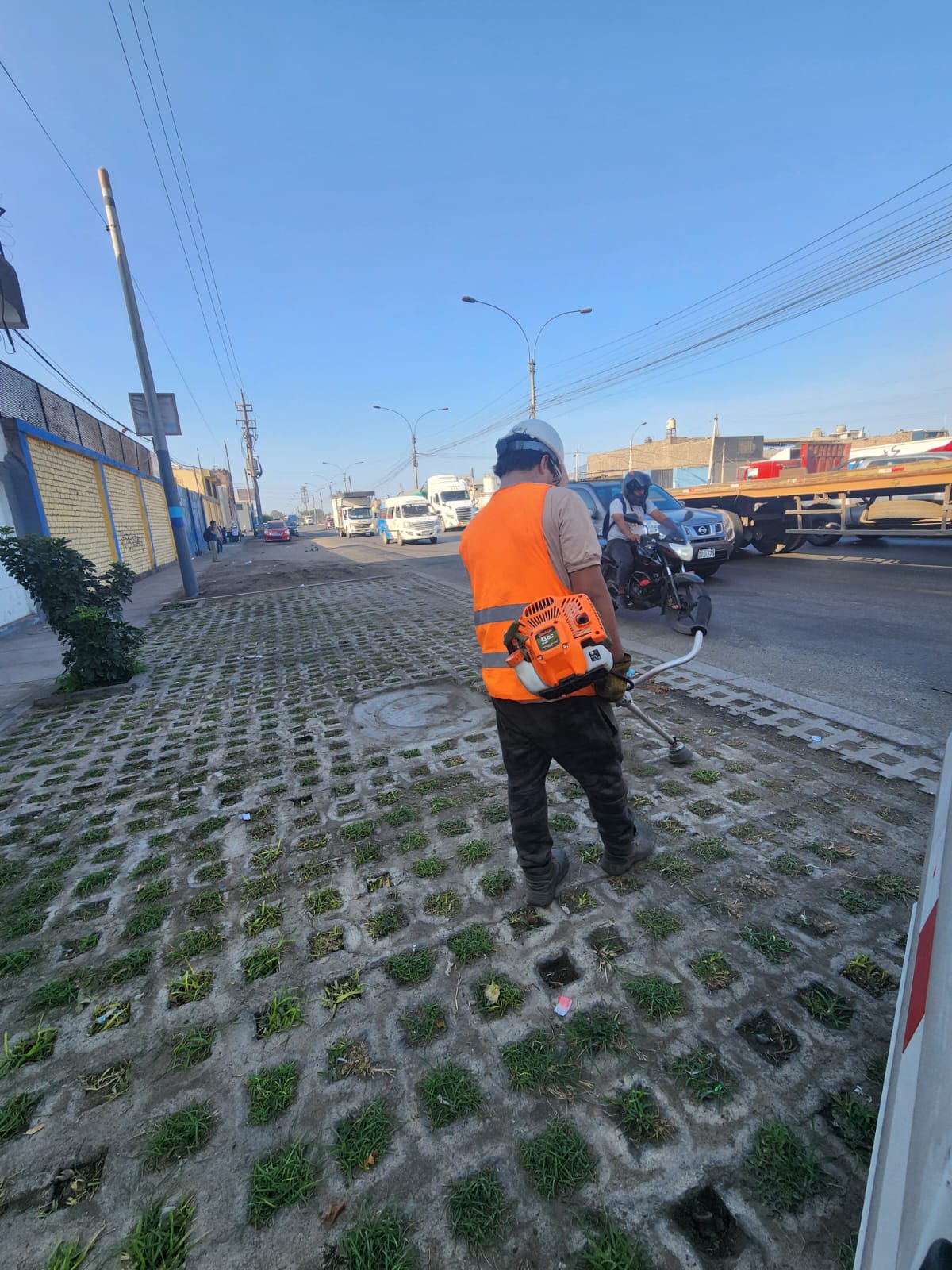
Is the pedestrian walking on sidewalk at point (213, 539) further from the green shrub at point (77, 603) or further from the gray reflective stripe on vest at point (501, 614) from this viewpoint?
the gray reflective stripe on vest at point (501, 614)

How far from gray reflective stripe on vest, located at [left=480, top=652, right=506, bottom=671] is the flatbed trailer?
9346mm

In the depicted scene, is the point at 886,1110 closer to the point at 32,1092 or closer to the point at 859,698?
the point at 32,1092

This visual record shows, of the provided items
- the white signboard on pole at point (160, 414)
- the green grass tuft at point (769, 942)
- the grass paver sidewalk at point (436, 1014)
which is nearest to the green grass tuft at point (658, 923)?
the grass paver sidewalk at point (436, 1014)

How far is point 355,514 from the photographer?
37719mm

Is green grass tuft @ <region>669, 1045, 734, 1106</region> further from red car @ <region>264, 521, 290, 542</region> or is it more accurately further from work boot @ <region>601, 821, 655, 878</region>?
red car @ <region>264, 521, 290, 542</region>

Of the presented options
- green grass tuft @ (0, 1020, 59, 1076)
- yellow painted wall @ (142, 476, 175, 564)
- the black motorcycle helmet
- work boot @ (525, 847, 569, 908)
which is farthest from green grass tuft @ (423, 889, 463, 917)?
yellow painted wall @ (142, 476, 175, 564)

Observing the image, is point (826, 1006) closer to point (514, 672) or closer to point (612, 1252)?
point (612, 1252)

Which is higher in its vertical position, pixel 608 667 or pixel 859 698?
pixel 608 667

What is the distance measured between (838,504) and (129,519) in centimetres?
1774

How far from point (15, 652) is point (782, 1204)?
974 cm

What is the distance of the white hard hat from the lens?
240 centimetres

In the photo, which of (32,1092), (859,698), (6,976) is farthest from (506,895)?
(859,698)

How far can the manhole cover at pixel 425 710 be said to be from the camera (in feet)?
14.1

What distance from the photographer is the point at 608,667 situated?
1997mm
